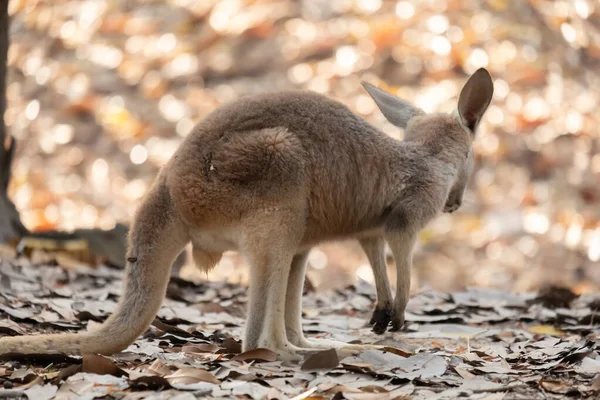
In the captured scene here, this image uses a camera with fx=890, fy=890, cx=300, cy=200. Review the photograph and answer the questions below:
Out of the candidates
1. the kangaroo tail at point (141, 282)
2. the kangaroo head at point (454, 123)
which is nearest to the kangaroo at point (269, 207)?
the kangaroo tail at point (141, 282)

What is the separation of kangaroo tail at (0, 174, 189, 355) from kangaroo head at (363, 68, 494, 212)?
1.34m

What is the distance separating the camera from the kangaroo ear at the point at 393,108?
448cm

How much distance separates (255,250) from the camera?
343 centimetres

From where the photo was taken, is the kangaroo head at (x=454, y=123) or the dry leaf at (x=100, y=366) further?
the kangaroo head at (x=454, y=123)

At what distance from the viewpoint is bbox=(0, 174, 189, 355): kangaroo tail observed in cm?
327

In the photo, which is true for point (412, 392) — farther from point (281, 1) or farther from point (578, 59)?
point (281, 1)

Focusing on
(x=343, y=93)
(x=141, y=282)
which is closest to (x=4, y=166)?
(x=141, y=282)

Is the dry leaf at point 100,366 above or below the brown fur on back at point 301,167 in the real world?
below

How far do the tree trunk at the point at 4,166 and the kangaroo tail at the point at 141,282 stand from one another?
3.11 m

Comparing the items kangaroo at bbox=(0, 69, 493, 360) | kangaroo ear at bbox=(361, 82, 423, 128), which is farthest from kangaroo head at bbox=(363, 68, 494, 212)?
kangaroo at bbox=(0, 69, 493, 360)

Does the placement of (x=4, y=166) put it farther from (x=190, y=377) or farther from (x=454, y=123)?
(x=190, y=377)

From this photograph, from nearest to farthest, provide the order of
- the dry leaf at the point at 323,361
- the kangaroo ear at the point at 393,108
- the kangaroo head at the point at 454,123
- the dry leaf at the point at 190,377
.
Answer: the dry leaf at the point at 190,377, the dry leaf at the point at 323,361, the kangaroo head at the point at 454,123, the kangaroo ear at the point at 393,108

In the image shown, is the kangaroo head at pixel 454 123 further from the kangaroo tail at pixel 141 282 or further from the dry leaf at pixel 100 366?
the dry leaf at pixel 100 366

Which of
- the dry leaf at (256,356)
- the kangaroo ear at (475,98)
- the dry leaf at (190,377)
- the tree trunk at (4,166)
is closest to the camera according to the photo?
the dry leaf at (190,377)
